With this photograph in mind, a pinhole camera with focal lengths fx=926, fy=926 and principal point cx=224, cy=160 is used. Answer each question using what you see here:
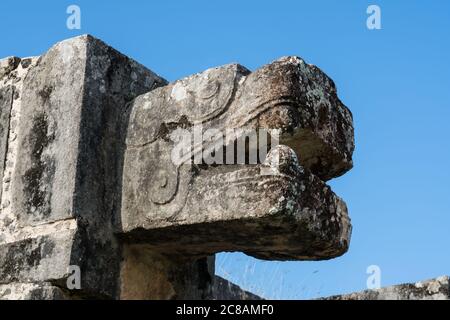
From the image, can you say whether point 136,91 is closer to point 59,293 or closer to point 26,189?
point 26,189

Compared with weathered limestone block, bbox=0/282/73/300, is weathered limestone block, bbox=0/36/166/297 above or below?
above

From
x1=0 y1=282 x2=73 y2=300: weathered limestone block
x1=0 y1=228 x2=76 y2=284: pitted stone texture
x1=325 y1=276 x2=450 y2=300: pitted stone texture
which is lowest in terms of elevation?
x1=325 y1=276 x2=450 y2=300: pitted stone texture

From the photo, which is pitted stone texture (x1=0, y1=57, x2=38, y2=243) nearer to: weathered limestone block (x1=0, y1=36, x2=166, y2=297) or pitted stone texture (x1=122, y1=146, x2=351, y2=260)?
weathered limestone block (x1=0, y1=36, x2=166, y2=297)

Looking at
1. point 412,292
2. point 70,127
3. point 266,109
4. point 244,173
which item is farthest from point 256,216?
point 70,127

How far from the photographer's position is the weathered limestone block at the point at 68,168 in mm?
4734

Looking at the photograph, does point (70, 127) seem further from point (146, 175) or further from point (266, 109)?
point (266, 109)

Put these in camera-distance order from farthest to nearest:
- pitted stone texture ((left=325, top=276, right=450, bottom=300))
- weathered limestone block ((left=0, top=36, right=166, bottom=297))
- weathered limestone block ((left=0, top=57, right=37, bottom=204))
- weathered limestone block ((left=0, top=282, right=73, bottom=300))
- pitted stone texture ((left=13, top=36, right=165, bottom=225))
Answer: weathered limestone block ((left=0, top=57, right=37, bottom=204)) < pitted stone texture ((left=13, top=36, right=165, bottom=225)) < weathered limestone block ((left=0, top=36, right=166, bottom=297)) < weathered limestone block ((left=0, top=282, right=73, bottom=300)) < pitted stone texture ((left=325, top=276, right=450, bottom=300))

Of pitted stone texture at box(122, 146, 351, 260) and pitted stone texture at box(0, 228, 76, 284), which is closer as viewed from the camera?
pitted stone texture at box(122, 146, 351, 260)

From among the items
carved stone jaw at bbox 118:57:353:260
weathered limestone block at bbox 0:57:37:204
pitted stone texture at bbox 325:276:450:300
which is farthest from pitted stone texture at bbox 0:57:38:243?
pitted stone texture at bbox 325:276:450:300

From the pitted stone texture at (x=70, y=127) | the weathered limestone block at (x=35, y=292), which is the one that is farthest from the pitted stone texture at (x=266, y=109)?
the weathered limestone block at (x=35, y=292)

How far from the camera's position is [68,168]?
4.84m

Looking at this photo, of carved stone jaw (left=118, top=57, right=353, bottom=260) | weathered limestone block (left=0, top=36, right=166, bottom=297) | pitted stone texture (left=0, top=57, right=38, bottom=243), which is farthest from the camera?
pitted stone texture (left=0, top=57, right=38, bottom=243)

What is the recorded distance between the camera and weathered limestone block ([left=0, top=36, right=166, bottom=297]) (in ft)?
15.5

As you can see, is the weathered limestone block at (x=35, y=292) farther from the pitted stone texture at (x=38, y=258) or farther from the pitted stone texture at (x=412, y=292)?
the pitted stone texture at (x=412, y=292)
